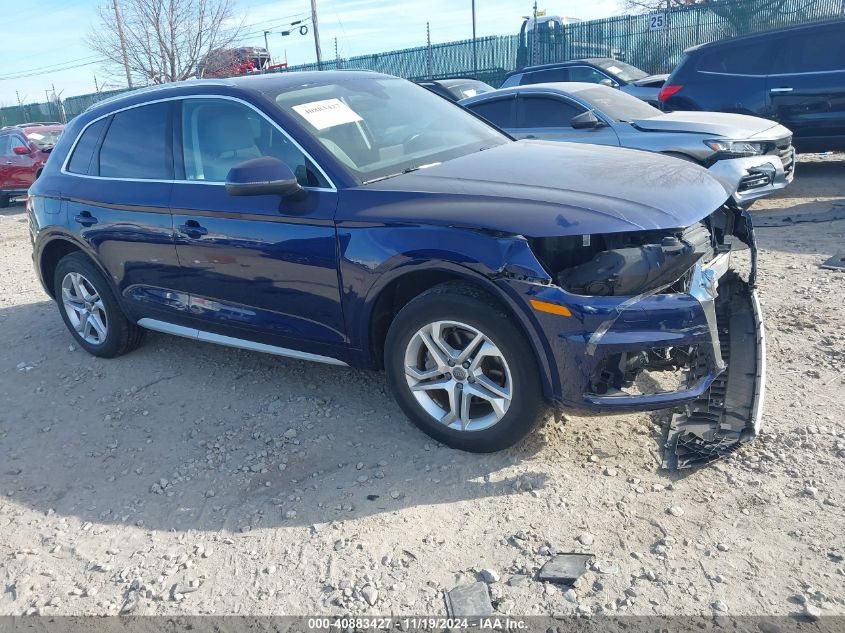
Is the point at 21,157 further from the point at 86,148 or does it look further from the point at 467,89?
the point at 86,148

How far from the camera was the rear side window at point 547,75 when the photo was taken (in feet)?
44.0

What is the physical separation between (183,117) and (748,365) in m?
3.55

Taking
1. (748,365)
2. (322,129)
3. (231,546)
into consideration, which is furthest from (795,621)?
(322,129)

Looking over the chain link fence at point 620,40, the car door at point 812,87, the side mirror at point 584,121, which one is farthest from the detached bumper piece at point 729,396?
the chain link fence at point 620,40

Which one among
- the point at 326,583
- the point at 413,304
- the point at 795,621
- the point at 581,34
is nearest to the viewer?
the point at 795,621

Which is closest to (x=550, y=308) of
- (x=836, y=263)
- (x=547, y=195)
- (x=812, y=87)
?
(x=547, y=195)

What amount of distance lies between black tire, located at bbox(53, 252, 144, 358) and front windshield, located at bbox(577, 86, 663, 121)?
552 cm

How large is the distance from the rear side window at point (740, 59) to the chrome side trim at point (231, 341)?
8.16 m

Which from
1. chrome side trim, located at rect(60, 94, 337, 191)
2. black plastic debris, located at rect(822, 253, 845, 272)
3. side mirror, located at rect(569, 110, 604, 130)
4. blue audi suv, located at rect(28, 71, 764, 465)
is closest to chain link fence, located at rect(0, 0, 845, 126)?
side mirror, located at rect(569, 110, 604, 130)

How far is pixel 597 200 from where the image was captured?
305cm

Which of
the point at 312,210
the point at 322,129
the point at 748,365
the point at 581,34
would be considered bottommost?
the point at 748,365

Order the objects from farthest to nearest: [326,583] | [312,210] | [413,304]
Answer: [312,210], [413,304], [326,583]

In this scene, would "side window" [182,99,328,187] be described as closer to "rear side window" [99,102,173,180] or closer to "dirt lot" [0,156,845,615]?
"rear side window" [99,102,173,180]

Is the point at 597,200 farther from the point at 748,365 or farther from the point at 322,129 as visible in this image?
the point at 322,129
